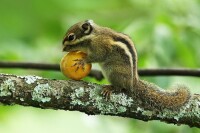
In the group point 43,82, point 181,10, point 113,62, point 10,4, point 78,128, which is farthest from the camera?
point 78,128

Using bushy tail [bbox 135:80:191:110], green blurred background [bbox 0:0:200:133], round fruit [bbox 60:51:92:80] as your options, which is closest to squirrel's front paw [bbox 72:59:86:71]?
round fruit [bbox 60:51:92:80]

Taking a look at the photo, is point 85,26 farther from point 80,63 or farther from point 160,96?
point 160,96

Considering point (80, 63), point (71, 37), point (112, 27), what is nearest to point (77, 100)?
point (80, 63)

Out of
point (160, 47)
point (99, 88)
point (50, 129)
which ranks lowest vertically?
point (50, 129)

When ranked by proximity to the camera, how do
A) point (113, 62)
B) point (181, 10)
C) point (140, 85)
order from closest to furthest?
point (140, 85)
point (113, 62)
point (181, 10)

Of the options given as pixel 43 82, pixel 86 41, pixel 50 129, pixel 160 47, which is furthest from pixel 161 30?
pixel 50 129

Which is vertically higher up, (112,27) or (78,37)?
(112,27)

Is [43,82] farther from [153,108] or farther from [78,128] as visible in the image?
[78,128]

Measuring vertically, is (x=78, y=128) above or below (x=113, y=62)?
below
